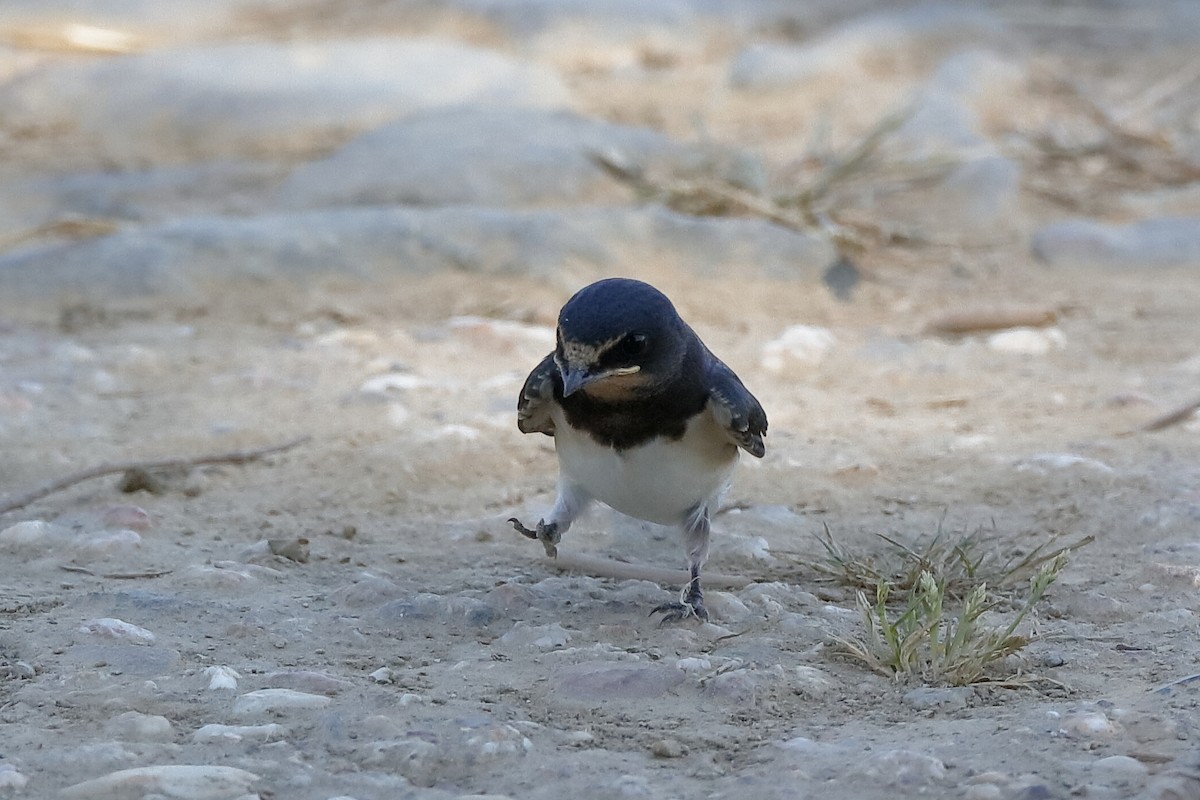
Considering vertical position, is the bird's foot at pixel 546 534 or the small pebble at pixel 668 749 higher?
the small pebble at pixel 668 749

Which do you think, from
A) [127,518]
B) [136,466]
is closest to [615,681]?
[127,518]

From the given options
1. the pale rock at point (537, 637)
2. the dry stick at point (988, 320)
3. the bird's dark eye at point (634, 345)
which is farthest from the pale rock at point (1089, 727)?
the dry stick at point (988, 320)

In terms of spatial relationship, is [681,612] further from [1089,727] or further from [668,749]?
[1089,727]

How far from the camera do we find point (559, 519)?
12.5ft

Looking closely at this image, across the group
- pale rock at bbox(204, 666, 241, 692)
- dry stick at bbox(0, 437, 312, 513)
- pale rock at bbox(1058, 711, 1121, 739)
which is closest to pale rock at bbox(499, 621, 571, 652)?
pale rock at bbox(204, 666, 241, 692)

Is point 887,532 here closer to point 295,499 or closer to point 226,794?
point 295,499

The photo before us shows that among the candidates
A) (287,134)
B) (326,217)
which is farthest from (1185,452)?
(287,134)

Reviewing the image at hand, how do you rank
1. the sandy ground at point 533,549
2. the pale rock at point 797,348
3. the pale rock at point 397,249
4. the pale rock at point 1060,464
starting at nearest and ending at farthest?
the sandy ground at point 533,549, the pale rock at point 1060,464, the pale rock at point 797,348, the pale rock at point 397,249

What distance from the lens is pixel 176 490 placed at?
4352 mm

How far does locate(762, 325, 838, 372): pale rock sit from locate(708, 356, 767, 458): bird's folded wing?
1.98 metres

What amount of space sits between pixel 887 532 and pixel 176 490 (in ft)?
6.65

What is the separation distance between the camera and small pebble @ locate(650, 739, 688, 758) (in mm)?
2664

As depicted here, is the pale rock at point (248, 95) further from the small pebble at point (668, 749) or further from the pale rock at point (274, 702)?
the small pebble at point (668, 749)

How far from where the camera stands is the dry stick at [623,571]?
375 centimetres
